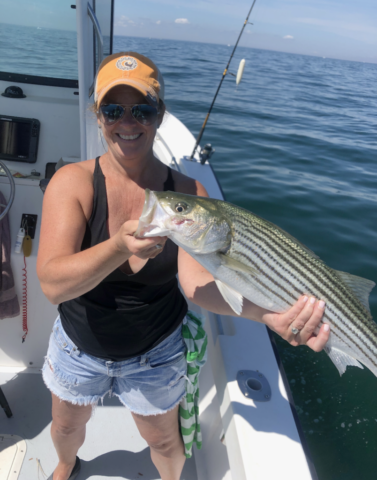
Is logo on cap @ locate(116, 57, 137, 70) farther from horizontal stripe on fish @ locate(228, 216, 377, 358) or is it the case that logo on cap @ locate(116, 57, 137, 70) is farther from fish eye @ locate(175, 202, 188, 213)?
horizontal stripe on fish @ locate(228, 216, 377, 358)

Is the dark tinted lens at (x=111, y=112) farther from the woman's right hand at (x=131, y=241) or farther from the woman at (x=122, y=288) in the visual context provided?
the woman's right hand at (x=131, y=241)

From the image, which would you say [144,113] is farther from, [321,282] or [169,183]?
[321,282]

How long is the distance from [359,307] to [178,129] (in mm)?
4319

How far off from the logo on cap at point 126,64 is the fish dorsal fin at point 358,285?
4.47ft

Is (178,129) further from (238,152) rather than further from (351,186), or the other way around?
(351,186)

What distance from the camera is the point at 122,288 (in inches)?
64.8

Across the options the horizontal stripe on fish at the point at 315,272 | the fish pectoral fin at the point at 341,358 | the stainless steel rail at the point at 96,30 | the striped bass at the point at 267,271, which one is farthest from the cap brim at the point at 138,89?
the fish pectoral fin at the point at 341,358

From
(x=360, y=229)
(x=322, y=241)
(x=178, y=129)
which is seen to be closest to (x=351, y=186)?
(x=360, y=229)

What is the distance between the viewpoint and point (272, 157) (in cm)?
843

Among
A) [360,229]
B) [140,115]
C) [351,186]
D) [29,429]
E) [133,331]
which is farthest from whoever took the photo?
[351,186]

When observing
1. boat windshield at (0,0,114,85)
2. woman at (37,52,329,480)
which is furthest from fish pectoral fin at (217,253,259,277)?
boat windshield at (0,0,114,85)

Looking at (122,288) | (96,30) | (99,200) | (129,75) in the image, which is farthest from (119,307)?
(96,30)

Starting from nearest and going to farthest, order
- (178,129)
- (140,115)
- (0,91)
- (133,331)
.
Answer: (140,115) < (133,331) < (0,91) < (178,129)

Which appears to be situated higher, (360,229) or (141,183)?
(141,183)
